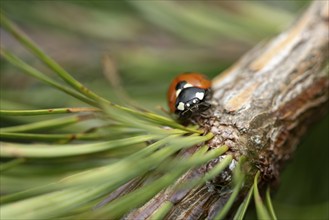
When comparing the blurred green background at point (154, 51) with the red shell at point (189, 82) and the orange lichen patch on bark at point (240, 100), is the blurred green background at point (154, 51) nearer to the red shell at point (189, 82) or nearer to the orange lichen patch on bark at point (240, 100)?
the red shell at point (189, 82)

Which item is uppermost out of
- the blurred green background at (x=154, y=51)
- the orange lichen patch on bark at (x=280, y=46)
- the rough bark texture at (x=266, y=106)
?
the blurred green background at (x=154, y=51)

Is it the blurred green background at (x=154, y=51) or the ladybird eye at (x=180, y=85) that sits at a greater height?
the blurred green background at (x=154, y=51)

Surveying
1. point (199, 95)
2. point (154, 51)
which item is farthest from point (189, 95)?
point (154, 51)

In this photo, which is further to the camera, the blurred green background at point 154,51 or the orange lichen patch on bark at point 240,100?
the blurred green background at point 154,51

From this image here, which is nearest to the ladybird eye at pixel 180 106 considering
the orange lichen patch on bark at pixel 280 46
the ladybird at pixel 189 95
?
the ladybird at pixel 189 95

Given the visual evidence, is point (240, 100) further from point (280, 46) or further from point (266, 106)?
point (280, 46)

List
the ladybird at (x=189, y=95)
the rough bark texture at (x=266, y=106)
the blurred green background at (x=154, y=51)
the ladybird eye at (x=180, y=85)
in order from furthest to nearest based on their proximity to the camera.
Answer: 1. the blurred green background at (x=154, y=51)
2. the ladybird eye at (x=180, y=85)
3. the ladybird at (x=189, y=95)
4. the rough bark texture at (x=266, y=106)
